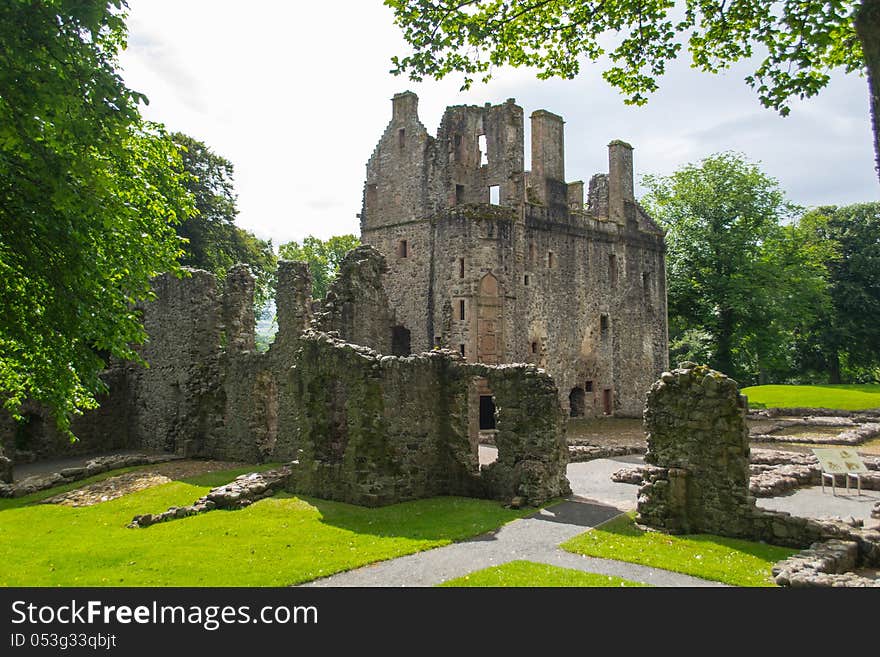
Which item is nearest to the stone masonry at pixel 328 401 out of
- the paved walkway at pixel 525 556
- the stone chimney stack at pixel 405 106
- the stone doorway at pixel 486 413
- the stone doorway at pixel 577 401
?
the stone doorway at pixel 486 413

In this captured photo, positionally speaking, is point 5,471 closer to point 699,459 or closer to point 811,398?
point 699,459

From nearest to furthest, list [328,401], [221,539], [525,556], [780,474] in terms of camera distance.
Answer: [525,556], [221,539], [328,401], [780,474]

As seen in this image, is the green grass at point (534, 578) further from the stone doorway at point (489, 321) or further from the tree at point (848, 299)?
the tree at point (848, 299)

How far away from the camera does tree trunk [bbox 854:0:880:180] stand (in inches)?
287

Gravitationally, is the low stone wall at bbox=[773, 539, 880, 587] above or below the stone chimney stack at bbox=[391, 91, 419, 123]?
below

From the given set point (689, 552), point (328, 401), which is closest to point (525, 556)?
point (689, 552)

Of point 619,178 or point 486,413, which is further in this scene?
point 619,178

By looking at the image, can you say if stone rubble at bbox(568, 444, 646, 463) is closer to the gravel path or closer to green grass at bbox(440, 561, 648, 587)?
the gravel path

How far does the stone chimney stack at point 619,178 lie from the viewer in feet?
135

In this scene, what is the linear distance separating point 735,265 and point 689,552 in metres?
39.9

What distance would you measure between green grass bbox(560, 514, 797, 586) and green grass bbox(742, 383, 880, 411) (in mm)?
30440

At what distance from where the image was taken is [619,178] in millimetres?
41656

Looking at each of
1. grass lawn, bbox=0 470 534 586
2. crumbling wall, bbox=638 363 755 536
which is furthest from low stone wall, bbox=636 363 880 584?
grass lawn, bbox=0 470 534 586
